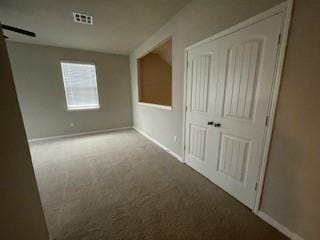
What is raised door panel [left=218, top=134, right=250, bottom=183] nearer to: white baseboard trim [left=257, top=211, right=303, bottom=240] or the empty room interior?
the empty room interior

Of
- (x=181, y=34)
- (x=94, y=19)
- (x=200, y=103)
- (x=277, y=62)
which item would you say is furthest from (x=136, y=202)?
(x=94, y=19)

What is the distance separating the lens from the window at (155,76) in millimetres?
4895

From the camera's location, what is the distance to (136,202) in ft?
5.89

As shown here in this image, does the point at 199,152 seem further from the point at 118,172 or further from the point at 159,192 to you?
the point at 118,172

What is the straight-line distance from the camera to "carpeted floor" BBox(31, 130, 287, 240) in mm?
1413

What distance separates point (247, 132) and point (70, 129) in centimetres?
494

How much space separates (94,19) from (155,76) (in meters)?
2.85

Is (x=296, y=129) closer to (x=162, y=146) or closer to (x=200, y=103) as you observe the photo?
(x=200, y=103)

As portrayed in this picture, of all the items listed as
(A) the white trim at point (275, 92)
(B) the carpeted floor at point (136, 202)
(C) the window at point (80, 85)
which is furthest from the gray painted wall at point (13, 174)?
(C) the window at point (80, 85)

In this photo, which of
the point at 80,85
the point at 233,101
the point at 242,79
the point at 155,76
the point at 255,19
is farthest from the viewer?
the point at 155,76

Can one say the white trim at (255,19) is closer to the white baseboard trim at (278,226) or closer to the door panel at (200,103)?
the door panel at (200,103)

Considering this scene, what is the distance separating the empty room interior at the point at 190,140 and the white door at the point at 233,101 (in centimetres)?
1

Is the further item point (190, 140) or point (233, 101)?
point (190, 140)

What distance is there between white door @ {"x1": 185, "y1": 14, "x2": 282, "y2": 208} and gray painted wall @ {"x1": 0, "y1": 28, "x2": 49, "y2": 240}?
1.99 meters
